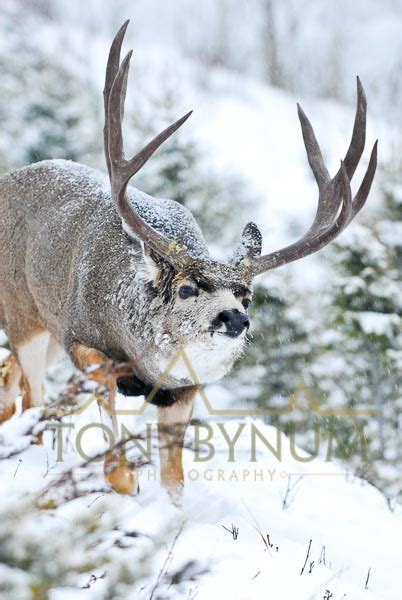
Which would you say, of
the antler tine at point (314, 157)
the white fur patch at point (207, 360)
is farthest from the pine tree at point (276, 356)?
the white fur patch at point (207, 360)

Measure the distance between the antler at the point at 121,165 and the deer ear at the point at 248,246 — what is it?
0.31m

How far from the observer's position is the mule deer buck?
4.57m

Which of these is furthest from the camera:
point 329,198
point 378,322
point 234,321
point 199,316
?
point 378,322

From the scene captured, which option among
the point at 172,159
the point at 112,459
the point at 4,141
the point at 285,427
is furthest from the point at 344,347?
the point at 112,459

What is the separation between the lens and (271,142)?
119 ft

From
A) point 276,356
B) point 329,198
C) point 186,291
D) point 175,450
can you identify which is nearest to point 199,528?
point 175,450

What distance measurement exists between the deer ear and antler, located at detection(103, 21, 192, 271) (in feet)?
1.01

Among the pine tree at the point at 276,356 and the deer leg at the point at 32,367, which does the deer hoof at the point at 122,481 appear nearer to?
the deer leg at the point at 32,367

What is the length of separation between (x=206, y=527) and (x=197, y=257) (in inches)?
54.6

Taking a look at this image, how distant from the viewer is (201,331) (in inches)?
176

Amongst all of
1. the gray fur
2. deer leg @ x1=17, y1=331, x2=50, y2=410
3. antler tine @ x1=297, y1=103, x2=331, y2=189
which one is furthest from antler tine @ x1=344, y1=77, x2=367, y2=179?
deer leg @ x1=17, y1=331, x2=50, y2=410

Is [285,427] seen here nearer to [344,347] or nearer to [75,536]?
[344,347]

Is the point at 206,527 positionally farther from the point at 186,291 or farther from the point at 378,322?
the point at 378,322

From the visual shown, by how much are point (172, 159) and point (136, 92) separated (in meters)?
18.7
